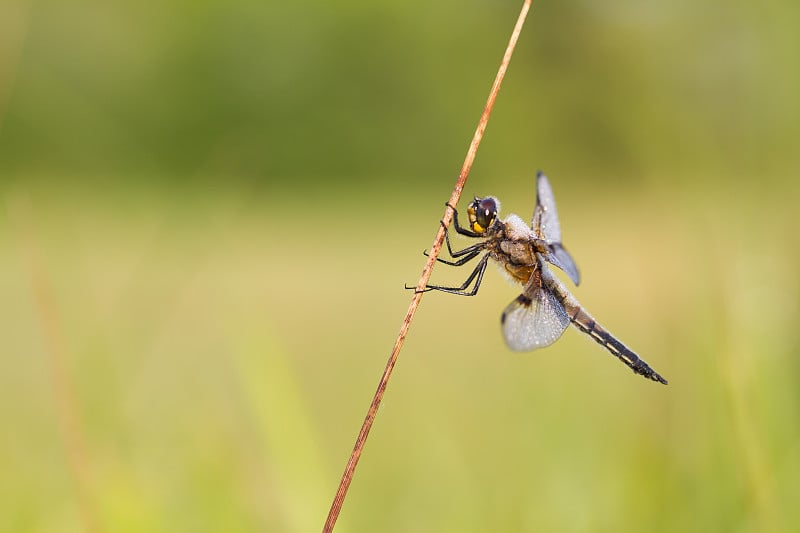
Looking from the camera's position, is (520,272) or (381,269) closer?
(520,272)

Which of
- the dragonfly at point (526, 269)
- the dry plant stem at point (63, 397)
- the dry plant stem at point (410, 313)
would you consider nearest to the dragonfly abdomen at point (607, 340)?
the dragonfly at point (526, 269)

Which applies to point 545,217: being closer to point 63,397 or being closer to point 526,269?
point 526,269

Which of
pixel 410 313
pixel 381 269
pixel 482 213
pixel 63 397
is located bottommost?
pixel 63 397

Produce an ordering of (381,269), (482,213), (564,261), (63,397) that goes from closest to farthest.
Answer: (63,397)
(564,261)
(482,213)
(381,269)

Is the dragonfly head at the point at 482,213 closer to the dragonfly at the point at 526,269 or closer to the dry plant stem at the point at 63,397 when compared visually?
the dragonfly at the point at 526,269

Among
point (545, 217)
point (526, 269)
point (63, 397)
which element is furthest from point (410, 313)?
point (545, 217)

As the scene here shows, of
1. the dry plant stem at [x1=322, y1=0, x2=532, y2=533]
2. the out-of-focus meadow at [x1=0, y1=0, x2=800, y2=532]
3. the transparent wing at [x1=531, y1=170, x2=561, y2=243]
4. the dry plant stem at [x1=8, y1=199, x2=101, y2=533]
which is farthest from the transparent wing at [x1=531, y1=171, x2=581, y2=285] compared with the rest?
the dry plant stem at [x1=8, y1=199, x2=101, y2=533]

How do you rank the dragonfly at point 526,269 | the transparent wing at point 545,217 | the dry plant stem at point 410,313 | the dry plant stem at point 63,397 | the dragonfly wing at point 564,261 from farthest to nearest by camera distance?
the transparent wing at point 545,217
the dragonfly at point 526,269
the dragonfly wing at point 564,261
the dry plant stem at point 63,397
the dry plant stem at point 410,313
